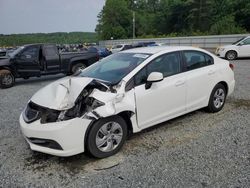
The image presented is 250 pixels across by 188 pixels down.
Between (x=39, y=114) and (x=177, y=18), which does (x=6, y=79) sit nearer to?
(x=39, y=114)

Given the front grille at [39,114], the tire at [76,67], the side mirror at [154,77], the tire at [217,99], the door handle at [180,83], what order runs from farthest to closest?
the tire at [76,67]
the tire at [217,99]
the door handle at [180,83]
the side mirror at [154,77]
the front grille at [39,114]

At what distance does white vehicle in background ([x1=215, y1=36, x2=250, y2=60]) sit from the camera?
16.8 metres

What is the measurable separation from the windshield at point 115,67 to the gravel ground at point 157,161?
1.11m

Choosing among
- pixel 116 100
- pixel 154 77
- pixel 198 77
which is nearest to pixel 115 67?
pixel 154 77

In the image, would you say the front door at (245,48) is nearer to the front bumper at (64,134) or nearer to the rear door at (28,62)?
the rear door at (28,62)

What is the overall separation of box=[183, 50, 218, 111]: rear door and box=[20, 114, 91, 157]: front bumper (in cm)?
224

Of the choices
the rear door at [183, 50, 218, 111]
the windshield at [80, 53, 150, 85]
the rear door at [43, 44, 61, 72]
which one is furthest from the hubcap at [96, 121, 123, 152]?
the rear door at [43, 44, 61, 72]

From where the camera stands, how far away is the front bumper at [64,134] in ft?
11.2

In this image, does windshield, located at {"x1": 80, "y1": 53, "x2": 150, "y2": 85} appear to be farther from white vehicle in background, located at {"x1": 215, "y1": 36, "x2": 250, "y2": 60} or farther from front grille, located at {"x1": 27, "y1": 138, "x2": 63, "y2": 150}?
white vehicle in background, located at {"x1": 215, "y1": 36, "x2": 250, "y2": 60}

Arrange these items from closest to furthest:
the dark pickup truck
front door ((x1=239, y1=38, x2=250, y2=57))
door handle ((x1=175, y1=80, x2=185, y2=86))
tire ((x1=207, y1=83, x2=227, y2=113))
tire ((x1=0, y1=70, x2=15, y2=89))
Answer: door handle ((x1=175, y1=80, x2=185, y2=86)), tire ((x1=207, y1=83, x2=227, y2=113)), tire ((x1=0, y1=70, x2=15, y2=89)), the dark pickup truck, front door ((x1=239, y1=38, x2=250, y2=57))

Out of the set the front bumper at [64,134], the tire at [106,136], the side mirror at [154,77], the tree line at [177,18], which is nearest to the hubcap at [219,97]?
the side mirror at [154,77]

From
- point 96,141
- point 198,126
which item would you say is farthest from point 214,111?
point 96,141

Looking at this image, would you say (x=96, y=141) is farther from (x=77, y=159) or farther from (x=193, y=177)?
(x=193, y=177)

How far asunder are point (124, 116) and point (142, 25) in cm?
6835
